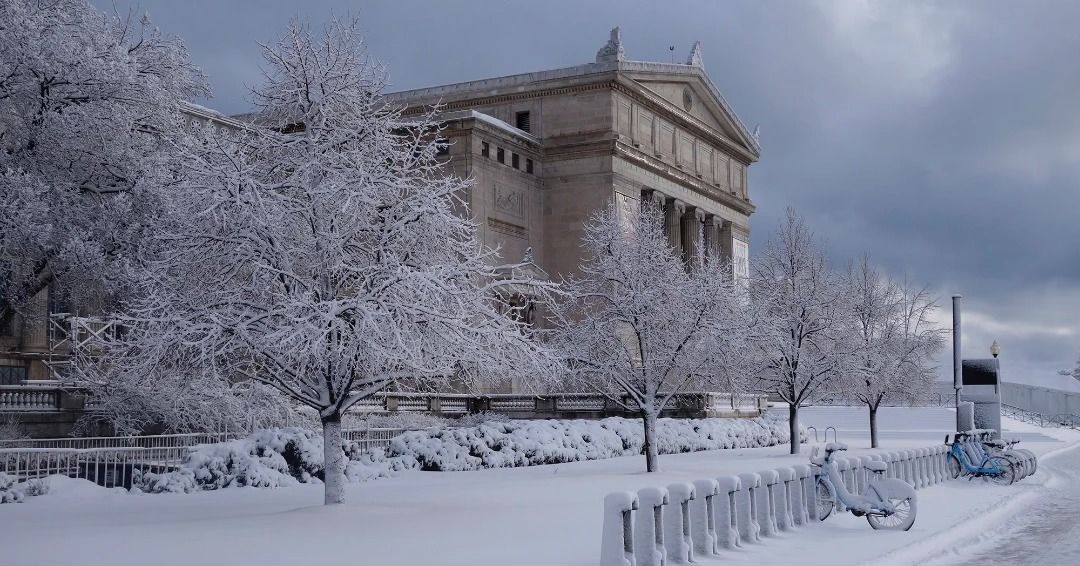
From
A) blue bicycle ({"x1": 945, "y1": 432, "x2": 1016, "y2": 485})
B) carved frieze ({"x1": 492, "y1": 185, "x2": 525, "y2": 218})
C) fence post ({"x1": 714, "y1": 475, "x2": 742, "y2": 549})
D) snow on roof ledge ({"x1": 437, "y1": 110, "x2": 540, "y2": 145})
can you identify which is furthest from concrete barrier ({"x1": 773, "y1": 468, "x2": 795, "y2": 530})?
carved frieze ({"x1": 492, "y1": 185, "x2": 525, "y2": 218})

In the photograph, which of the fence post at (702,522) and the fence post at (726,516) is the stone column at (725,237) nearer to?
the fence post at (726,516)

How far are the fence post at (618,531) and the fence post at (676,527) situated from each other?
46.9 inches

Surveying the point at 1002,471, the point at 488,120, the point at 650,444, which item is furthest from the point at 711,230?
the point at 1002,471

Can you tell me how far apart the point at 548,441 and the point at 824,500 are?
1656 cm

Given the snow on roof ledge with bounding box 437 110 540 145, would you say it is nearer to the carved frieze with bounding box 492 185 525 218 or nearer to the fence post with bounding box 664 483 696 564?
the carved frieze with bounding box 492 185 525 218

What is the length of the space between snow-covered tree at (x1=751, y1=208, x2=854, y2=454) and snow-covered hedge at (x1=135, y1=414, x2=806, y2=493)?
16.4 ft

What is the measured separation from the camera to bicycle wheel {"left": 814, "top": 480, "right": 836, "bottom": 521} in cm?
1783

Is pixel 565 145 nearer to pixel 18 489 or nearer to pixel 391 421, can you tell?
pixel 391 421

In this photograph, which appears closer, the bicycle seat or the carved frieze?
the bicycle seat

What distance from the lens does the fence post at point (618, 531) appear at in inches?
460

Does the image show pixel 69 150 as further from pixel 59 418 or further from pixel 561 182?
pixel 561 182

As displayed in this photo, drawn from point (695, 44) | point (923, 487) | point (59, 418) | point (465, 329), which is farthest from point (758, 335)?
point (695, 44)

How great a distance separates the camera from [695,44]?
7319 centimetres

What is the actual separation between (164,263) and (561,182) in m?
44.7
